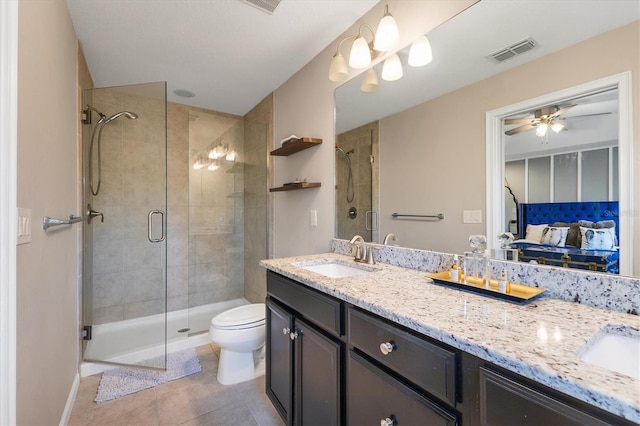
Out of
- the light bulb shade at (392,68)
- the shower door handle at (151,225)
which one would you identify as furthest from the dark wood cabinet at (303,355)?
the shower door handle at (151,225)

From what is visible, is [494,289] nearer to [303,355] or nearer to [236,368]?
[303,355]

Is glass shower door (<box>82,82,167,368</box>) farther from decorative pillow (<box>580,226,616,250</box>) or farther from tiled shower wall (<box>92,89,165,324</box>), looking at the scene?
decorative pillow (<box>580,226,616,250</box>)

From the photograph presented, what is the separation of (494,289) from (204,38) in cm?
226

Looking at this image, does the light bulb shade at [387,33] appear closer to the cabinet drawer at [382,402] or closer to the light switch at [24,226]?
the cabinet drawer at [382,402]

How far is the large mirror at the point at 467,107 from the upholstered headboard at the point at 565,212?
0.04 meters

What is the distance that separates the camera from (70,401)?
5.91ft

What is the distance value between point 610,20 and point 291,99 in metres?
2.07

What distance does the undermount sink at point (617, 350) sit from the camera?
2.34ft

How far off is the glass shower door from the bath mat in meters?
0.07

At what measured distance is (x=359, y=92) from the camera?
73.7 inches

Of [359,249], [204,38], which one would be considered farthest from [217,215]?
[359,249]

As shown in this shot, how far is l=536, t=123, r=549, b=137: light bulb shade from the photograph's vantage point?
1.04 metres

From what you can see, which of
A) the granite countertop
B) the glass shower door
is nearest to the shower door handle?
the glass shower door

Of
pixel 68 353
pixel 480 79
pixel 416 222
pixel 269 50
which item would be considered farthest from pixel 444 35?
pixel 68 353
